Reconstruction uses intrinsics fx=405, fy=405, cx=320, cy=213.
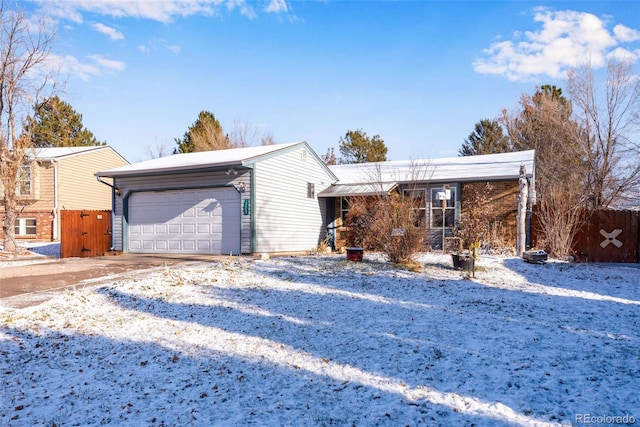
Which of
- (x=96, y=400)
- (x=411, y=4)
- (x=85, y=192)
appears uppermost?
(x=411, y=4)

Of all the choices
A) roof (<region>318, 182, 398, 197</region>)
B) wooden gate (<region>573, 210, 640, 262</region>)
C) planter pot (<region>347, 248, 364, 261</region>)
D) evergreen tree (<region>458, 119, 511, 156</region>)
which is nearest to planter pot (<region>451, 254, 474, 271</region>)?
planter pot (<region>347, 248, 364, 261</region>)

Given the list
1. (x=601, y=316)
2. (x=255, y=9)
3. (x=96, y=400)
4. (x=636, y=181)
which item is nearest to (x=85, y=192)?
(x=255, y=9)

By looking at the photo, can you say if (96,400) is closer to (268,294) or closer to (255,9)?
(268,294)

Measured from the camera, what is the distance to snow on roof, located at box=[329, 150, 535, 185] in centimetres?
1425

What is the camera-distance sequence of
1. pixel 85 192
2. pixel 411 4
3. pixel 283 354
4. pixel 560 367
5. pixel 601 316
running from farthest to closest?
1. pixel 85 192
2. pixel 411 4
3. pixel 601 316
4. pixel 283 354
5. pixel 560 367

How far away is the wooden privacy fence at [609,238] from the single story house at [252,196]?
101 inches

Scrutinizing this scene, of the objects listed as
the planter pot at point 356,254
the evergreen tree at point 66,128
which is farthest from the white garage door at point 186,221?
the evergreen tree at point 66,128

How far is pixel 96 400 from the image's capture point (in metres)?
A: 3.54

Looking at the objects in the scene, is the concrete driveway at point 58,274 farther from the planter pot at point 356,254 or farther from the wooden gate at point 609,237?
the wooden gate at point 609,237

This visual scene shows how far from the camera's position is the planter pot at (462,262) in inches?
367

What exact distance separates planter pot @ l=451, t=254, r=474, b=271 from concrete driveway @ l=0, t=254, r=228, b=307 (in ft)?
21.3

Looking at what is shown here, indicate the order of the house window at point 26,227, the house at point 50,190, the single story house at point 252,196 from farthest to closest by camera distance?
the house window at point 26,227
the house at point 50,190
the single story house at point 252,196

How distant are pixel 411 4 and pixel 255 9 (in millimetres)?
4487

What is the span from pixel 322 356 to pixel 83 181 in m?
21.1
